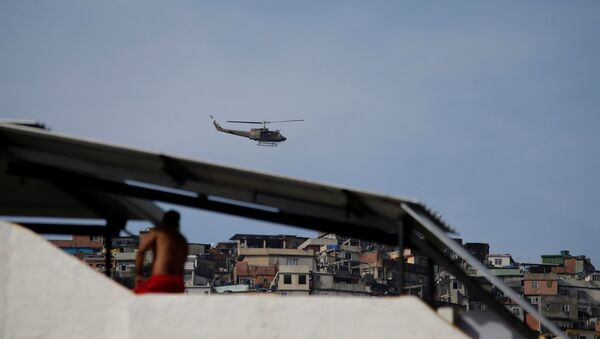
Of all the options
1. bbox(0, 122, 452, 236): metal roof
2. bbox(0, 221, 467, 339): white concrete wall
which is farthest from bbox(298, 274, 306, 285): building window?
bbox(0, 221, 467, 339): white concrete wall

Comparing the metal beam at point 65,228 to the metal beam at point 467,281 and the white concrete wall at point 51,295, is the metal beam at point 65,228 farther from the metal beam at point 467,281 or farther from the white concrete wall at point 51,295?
the metal beam at point 467,281

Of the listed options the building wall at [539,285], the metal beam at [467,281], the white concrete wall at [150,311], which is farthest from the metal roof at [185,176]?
the building wall at [539,285]

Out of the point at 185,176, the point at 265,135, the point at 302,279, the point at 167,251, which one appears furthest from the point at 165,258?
the point at 302,279

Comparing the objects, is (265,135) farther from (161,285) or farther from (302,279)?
(161,285)

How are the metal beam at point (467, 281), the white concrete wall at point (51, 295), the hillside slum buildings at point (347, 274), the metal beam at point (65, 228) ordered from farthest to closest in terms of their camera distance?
the hillside slum buildings at point (347, 274), the metal beam at point (65, 228), the metal beam at point (467, 281), the white concrete wall at point (51, 295)

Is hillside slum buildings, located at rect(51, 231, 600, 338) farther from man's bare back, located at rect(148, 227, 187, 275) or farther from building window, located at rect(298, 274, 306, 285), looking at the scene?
man's bare back, located at rect(148, 227, 187, 275)

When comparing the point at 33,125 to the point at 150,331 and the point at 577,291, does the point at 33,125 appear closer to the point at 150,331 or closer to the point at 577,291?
the point at 150,331
